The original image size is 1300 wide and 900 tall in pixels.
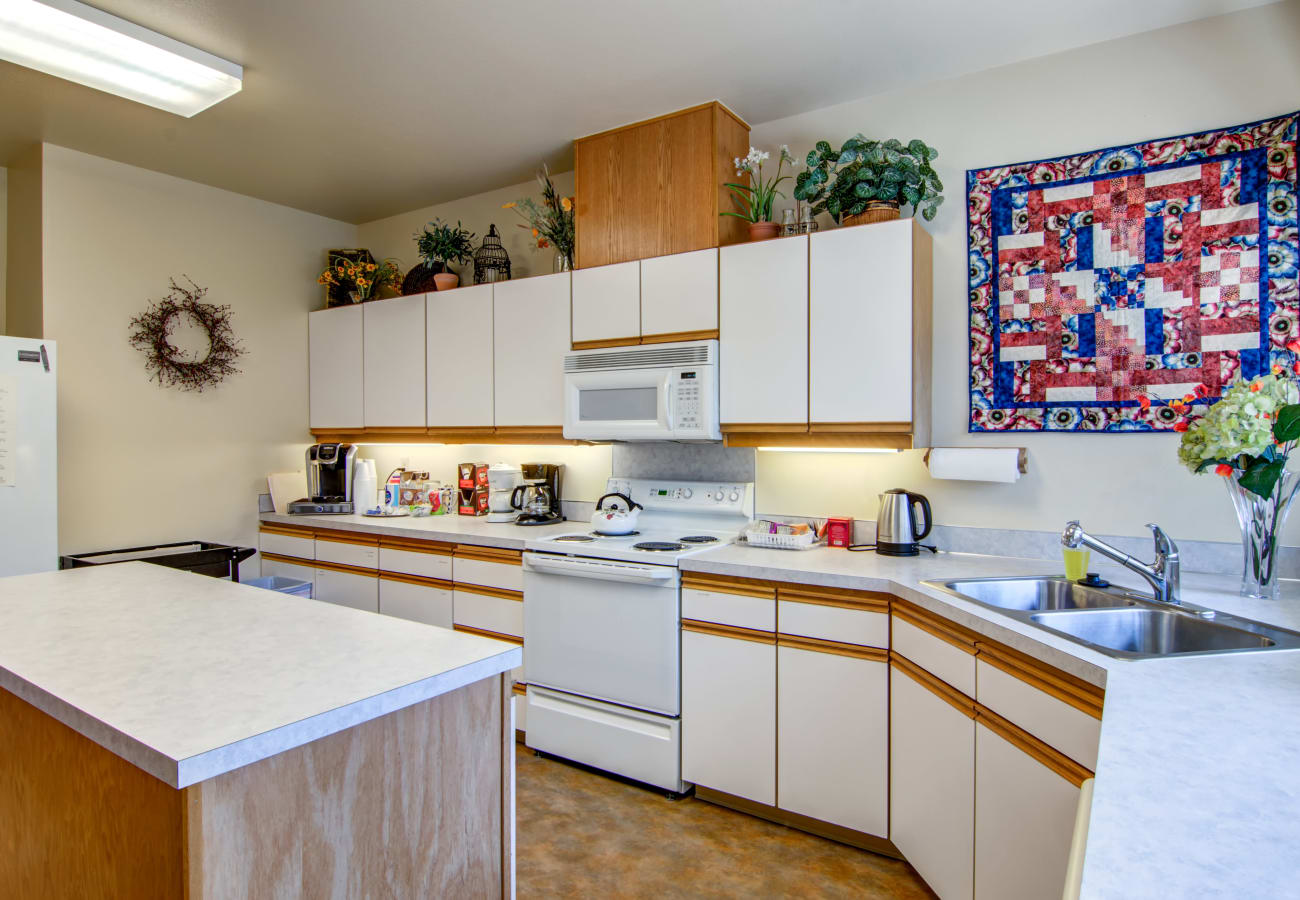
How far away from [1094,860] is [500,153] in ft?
11.4

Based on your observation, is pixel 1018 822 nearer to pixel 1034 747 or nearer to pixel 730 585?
pixel 1034 747

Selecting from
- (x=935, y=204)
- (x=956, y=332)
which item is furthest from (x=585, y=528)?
(x=935, y=204)

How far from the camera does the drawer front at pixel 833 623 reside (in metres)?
2.23

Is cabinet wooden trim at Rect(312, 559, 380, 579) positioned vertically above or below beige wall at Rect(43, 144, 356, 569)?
below

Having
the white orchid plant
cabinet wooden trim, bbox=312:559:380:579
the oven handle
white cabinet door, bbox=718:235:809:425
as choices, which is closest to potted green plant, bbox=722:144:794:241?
the white orchid plant

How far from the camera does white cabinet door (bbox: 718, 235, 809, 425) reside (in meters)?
2.66

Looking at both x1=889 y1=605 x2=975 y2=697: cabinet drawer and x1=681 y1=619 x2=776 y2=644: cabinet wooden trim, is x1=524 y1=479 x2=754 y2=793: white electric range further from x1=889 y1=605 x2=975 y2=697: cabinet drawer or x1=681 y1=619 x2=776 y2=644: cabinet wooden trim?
x1=889 y1=605 x2=975 y2=697: cabinet drawer

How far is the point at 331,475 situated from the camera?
4.07 m

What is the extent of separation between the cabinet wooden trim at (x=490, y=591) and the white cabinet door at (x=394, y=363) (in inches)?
39.6

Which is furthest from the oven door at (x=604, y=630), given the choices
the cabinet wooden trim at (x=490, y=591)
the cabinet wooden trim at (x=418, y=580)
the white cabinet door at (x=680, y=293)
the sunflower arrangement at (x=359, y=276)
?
the sunflower arrangement at (x=359, y=276)

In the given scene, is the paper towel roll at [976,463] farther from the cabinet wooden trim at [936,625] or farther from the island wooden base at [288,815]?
the island wooden base at [288,815]

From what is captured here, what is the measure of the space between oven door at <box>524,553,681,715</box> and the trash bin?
5.05ft

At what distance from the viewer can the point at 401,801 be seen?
121 centimetres

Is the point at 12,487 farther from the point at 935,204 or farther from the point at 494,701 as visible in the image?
the point at 935,204
